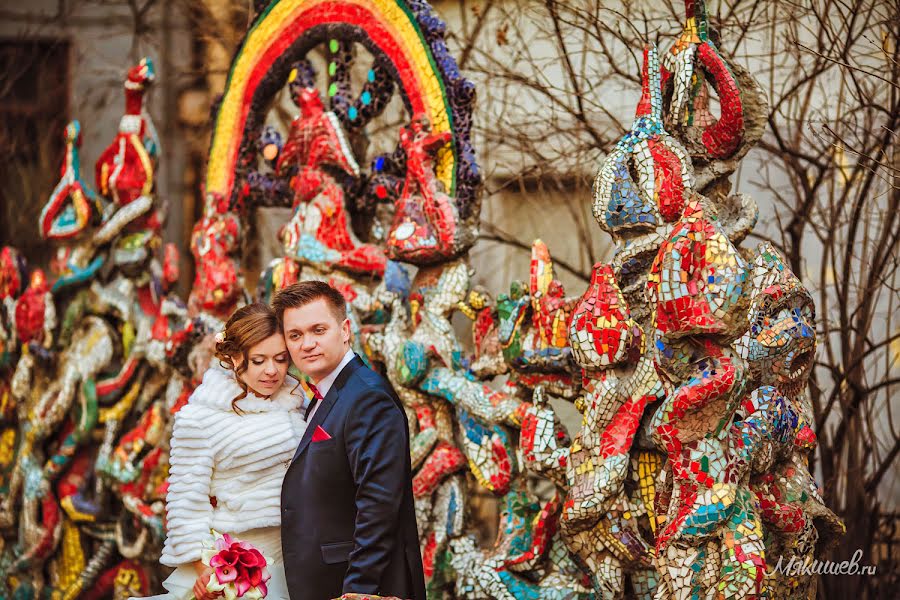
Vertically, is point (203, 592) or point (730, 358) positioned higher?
point (730, 358)

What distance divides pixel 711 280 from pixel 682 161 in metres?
0.64

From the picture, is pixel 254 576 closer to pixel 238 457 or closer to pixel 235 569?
pixel 235 569

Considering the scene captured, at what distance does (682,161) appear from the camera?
4.20m

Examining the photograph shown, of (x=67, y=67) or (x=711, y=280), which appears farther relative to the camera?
(x=67, y=67)

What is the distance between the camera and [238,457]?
3.91 meters

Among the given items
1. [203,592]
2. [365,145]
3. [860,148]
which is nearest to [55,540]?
[365,145]

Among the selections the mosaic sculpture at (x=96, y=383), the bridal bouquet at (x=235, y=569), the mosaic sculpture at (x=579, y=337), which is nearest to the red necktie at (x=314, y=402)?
the bridal bouquet at (x=235, y=569)

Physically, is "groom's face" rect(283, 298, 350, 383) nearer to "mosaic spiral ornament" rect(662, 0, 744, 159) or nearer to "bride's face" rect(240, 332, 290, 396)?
"bride's face" rect(240, 332, 290, 396)

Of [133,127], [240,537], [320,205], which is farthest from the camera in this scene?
[133,127]

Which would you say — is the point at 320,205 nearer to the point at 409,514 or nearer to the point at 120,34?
the point at 409,514

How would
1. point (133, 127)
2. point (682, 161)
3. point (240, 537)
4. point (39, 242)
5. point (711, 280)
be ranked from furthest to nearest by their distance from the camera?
point (39, 242) → point (133, 127) → point (682, 161) → point (240, 537) → point (711, 280)

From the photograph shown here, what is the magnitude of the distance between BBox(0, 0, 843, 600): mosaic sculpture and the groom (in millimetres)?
715

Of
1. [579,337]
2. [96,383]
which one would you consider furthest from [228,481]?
[96,383]

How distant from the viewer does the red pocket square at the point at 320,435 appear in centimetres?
374
